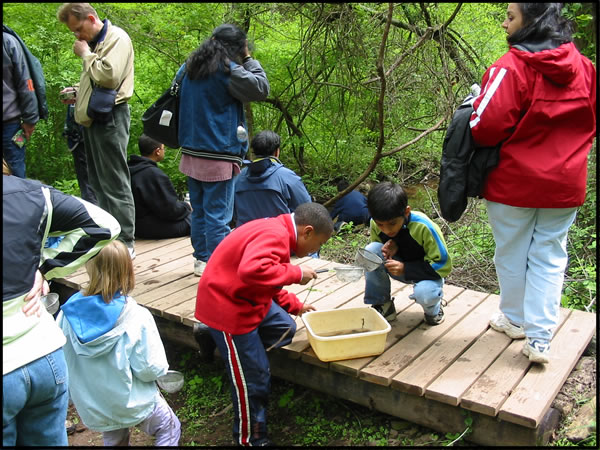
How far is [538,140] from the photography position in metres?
Result: 2.79

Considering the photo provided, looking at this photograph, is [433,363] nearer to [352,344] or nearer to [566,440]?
[352,344]

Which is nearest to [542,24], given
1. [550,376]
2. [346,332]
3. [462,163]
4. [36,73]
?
[462,163]

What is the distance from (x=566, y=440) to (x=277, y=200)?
2.53m

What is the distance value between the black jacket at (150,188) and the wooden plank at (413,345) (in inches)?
108

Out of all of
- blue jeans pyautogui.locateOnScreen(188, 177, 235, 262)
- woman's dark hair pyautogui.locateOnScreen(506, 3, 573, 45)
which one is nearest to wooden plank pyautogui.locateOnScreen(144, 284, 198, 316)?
blue jeans pyautogui.locateOnScreen(188, 177, 235, 262)

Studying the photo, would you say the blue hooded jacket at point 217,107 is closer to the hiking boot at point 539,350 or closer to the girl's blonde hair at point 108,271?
the girl's blonde hair at point 108,271

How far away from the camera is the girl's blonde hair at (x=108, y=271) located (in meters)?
2.72

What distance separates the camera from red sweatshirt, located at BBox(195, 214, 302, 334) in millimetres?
2725

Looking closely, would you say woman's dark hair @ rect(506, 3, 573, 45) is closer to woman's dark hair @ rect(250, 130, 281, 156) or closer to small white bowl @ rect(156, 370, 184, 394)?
woman's dark hair @ rect(250, 130, 281, 156)

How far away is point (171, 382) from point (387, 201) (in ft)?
5.46

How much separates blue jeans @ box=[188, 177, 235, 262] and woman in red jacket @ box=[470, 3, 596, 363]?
6.11 ft

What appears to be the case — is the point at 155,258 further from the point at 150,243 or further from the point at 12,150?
the point at 12,150

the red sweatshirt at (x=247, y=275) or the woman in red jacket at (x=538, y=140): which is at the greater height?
the woman in red jacket at (x=538, y=140)

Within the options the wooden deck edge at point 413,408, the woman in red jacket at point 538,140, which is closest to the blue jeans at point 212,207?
the wooden deck edge at point 413,408
